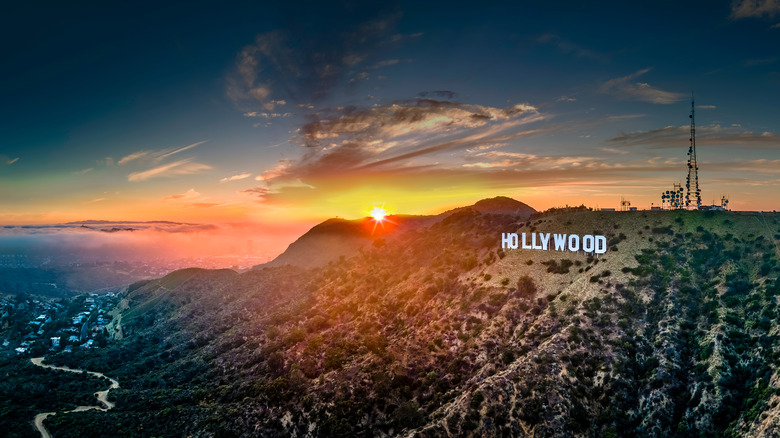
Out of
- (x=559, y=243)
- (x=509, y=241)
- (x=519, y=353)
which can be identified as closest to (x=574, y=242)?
(x=559, y=243)

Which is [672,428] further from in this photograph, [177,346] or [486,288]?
[177,346]

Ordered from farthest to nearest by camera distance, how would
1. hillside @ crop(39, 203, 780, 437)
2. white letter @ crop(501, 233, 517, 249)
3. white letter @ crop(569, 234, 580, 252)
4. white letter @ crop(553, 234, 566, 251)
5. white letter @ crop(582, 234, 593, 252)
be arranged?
white letter @ crop(501, 233, 517, 249) → white letter @ crop(553, 234, 566, 251) → white letter @ crop(569, 234, 580, 252) → white letter @ crop(582, 234, 593, 252) → hillside @ crop(39, 203, 780, 437)

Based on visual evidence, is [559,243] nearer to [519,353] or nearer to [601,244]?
[601,244]

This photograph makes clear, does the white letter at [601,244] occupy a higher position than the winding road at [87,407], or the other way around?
the white letter at [601,244]

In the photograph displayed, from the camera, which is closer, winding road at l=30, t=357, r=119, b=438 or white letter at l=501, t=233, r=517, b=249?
winding road at l=30, t=357, r=119, b=438

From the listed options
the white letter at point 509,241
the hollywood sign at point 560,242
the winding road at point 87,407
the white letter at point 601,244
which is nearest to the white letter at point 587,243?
the hollywood sign at point 560,242

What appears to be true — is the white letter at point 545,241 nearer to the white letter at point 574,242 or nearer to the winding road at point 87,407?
the white letter at point 574,242

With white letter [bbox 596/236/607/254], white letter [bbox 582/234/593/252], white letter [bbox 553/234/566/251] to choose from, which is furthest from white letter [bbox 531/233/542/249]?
white letter [bbox 596/236/607/254]

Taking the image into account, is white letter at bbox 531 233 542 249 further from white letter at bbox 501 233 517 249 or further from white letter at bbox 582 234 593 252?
white letter at bbox 582 234 593 252
